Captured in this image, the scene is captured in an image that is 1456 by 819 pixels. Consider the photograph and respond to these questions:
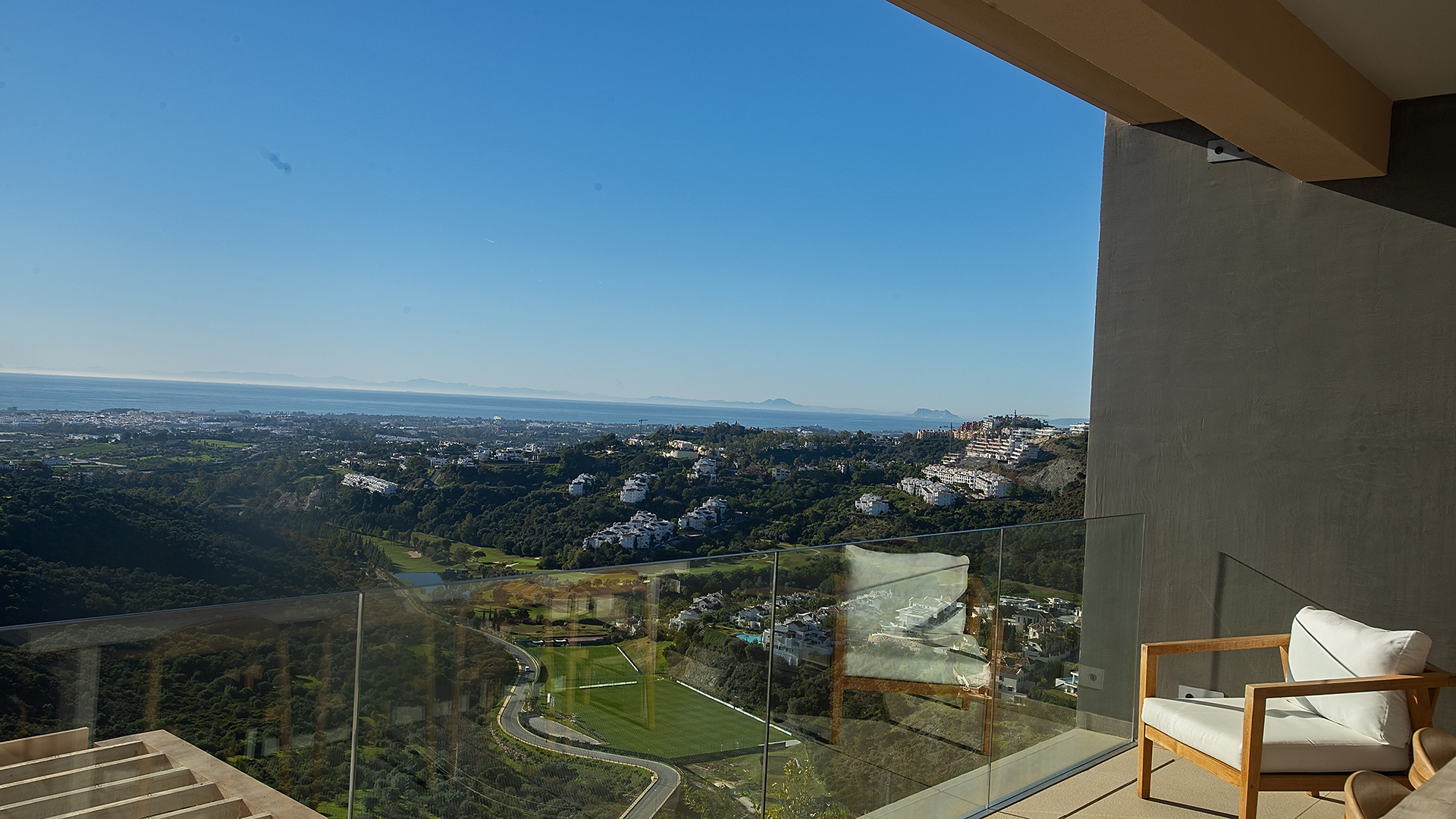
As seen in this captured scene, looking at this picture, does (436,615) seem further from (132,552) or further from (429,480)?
(429,480)

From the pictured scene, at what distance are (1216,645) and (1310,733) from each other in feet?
1.94

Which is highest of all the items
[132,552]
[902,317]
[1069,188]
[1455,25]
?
[1069,188]

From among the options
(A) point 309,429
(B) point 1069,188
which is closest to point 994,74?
(B) point 1069,188

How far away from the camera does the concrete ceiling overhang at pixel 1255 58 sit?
223 cm

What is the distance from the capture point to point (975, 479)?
23500 mm

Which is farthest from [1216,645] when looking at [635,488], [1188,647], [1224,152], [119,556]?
[635,488]

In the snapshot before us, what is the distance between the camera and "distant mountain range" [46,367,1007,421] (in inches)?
1475

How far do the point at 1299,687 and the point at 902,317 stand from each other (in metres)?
38.6

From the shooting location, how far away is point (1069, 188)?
31.8 metres

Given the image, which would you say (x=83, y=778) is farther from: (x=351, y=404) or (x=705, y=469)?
(x=351, y=404)

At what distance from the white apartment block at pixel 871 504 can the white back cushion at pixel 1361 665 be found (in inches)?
717

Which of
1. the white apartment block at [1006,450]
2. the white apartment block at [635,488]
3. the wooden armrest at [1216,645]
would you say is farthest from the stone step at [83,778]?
the white apartment block at [1006,450]

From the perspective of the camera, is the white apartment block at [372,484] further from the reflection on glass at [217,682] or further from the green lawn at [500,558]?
the reflection on glass at [217,682]

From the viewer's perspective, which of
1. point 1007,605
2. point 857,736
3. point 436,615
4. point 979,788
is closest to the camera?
point 436,615
